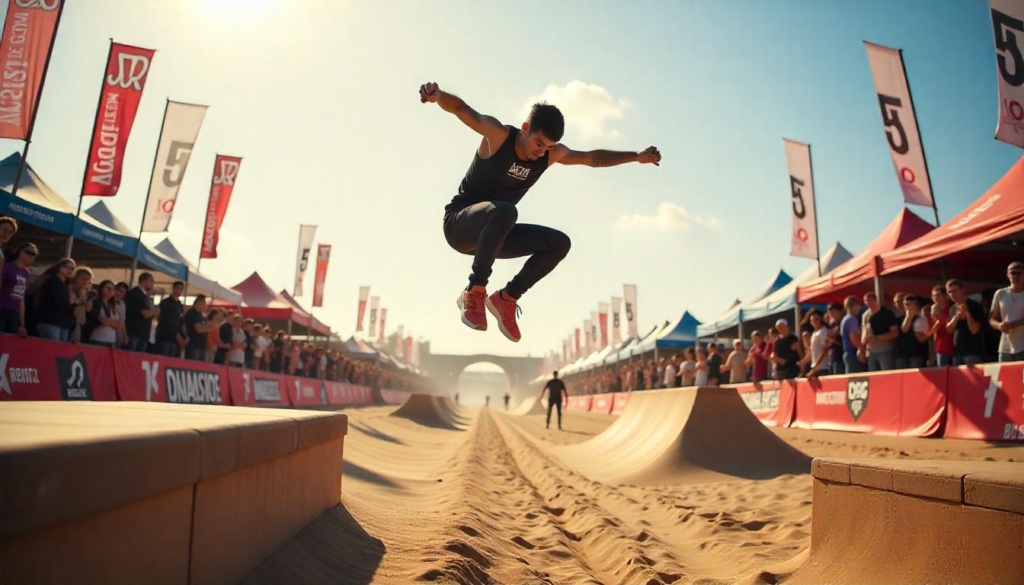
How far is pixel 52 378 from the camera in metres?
7.89

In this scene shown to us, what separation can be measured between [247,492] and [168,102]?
16.2 metres

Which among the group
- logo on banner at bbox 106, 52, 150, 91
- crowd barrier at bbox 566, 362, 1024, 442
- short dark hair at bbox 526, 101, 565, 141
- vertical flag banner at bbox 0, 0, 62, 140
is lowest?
crowd barrier at bbox 566, 362, 1024, 442

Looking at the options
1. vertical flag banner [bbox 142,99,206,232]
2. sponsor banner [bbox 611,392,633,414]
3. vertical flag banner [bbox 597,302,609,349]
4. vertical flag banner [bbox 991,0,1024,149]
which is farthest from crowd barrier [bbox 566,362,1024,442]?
vertical flag banner [bbox 597,302,609,349]

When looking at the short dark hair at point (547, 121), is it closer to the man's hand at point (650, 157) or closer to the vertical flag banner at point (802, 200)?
the man's hand at point (650, 157)

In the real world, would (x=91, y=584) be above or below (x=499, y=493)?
above

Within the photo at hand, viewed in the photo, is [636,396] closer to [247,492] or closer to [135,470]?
[247,492]

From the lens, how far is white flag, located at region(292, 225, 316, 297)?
1160 inches

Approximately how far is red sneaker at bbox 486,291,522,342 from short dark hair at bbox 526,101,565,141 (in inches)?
51.9

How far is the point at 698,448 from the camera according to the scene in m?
8.77

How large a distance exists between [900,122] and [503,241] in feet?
40.0

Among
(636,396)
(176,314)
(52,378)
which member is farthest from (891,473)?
(176,314)

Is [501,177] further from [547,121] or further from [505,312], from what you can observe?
[505,312]

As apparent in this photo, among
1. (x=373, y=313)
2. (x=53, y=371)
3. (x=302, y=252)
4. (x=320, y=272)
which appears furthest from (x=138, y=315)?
(x=373, y=313)

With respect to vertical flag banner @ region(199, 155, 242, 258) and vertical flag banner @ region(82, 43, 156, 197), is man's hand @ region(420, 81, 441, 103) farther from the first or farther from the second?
vertical flag banner @ region(199, 155, 242, 258)
